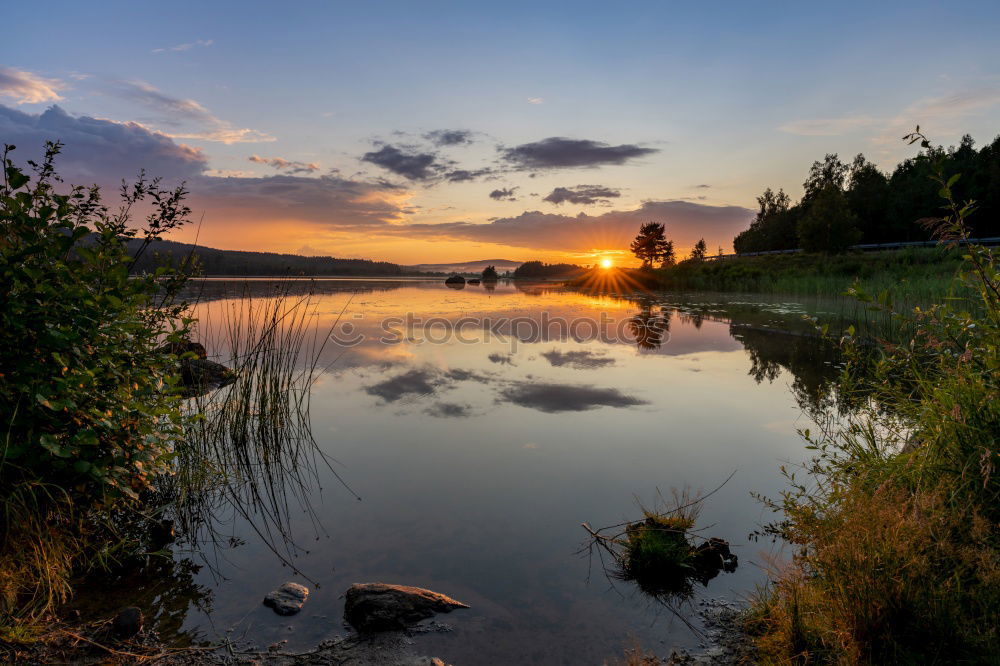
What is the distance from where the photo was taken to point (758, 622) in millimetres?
3836

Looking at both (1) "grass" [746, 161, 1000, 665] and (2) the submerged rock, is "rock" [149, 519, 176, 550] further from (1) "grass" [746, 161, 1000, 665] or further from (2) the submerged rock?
(1) "grass" [746, 161, 1000, 665]

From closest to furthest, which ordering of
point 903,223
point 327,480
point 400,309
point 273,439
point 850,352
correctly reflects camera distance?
point 850,352, point 327,480, point 273,439, point 400,309, point 903,223

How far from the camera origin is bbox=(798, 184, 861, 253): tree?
47.2m

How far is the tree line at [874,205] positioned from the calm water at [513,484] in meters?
40.8

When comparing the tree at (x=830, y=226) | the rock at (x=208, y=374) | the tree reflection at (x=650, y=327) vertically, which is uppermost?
the tree at (x=830, y=226)

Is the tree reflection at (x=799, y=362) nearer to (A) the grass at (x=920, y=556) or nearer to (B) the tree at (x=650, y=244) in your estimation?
(A) the grass at (x=920, y=556)

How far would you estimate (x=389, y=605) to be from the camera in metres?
3.91

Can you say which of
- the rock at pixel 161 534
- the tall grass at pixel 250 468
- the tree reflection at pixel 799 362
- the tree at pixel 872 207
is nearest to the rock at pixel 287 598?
the tall grass at pixel 250 468

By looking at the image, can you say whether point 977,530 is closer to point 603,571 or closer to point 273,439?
point 603,571

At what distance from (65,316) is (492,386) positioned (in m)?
8.38

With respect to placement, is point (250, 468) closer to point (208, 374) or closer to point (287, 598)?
point (287, 598)

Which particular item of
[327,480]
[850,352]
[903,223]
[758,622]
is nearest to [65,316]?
[327,480]

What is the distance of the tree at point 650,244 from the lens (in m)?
81.6

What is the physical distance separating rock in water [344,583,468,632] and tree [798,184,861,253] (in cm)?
5484
